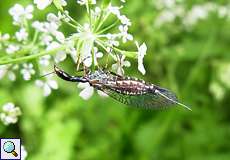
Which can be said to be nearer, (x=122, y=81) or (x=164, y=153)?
(x=122, y=81)

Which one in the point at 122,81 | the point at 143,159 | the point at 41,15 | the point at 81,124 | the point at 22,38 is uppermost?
the point at 41,15

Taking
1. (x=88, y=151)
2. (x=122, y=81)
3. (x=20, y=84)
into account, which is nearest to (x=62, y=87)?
(x=20, y=84)

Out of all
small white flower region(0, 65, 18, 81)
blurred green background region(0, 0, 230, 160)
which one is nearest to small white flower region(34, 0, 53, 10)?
small white flower region(0, 65, 18, 81)

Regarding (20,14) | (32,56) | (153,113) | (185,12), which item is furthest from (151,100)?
(185,12)

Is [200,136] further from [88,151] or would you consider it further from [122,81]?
[122,81]

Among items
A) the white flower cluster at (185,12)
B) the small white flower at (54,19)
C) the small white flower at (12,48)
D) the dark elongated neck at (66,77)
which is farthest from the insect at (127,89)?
the white flower cluster at (185,12)

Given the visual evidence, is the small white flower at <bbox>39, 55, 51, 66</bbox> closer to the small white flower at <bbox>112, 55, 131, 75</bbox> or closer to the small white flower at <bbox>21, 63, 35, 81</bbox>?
the small white flower at <bbox>21, 63, 35, 81</bbox>

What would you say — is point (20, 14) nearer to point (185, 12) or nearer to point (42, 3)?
point (42, 3)
